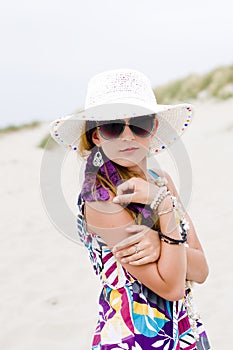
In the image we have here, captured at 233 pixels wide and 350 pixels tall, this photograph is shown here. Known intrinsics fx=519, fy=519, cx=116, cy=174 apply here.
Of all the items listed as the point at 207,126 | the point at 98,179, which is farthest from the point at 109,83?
the point at 207,126

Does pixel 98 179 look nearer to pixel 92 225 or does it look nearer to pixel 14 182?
pixel 92 225

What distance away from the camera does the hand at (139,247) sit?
4.99 ft

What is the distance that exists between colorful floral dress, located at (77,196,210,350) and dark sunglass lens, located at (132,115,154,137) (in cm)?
29

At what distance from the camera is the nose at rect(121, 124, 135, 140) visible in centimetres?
166

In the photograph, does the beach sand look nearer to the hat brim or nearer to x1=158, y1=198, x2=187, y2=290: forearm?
the hat brim

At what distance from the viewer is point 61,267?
4.54 m

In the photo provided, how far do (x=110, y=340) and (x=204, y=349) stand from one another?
1.38 feet

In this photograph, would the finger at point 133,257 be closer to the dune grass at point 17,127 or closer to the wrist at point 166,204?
the wrist at point 166,204

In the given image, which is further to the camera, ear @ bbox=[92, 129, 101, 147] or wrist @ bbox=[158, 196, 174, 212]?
ear @ bbox=[92, 129, 101, 147]

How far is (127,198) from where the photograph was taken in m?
1.53

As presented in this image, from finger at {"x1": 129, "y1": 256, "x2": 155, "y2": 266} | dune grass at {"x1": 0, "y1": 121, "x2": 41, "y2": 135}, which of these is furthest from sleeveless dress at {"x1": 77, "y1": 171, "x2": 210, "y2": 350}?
dune grass at {"x1": 0, "y1": 121, "x2": 41, "y2": 135}

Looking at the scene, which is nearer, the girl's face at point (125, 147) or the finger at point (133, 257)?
the finger at point (133, 257)

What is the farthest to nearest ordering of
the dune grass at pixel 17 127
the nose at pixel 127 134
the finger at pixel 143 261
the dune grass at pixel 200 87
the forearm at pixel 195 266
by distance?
1. the dune grass at pixel 200 87
2. the dune grass at pixel 17 127
3. the forearm at pixel 195 266
4. the nose at pixel 127 134
5. the finger at pixel 143 261

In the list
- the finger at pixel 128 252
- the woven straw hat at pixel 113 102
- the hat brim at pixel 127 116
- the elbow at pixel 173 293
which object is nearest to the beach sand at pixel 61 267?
the hat brim at pixel 127 116
